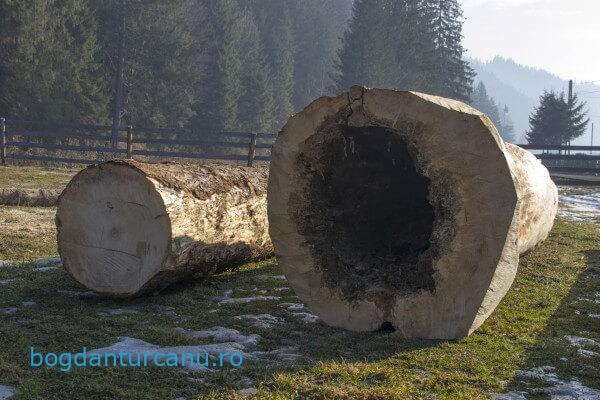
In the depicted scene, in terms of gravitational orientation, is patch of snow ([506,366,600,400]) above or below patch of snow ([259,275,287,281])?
above

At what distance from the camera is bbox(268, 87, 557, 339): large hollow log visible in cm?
438

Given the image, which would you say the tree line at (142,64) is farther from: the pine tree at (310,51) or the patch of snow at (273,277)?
the patch of snow at (273,277)

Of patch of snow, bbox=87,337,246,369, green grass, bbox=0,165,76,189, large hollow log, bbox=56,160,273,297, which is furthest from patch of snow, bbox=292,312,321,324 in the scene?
green grass, bbox=0,165,76,189

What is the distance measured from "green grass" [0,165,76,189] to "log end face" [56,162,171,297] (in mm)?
7900

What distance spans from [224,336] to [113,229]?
1480 millimetres

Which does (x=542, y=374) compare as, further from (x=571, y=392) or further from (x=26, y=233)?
(x=26, y=233)

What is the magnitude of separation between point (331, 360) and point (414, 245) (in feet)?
5.53

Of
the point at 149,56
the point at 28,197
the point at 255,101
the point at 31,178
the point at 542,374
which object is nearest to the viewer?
the point at 542,374

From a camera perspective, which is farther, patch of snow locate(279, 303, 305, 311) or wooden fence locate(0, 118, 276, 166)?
wooden fence locate(0, 118, 276, 166)

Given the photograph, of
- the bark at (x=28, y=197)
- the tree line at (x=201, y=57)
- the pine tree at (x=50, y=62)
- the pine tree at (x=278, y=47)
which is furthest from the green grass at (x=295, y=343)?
the pine tree at (x=278, y=47)

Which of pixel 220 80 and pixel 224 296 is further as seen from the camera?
pixel 220 80

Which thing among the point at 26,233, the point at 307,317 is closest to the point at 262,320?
the point at 307,317

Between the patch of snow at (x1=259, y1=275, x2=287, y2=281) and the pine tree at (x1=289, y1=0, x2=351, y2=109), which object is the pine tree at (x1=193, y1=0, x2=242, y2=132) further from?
the patch of snow at (x1=259, y1=275, x2=287, y2=281)

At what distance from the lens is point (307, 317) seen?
5.10m
